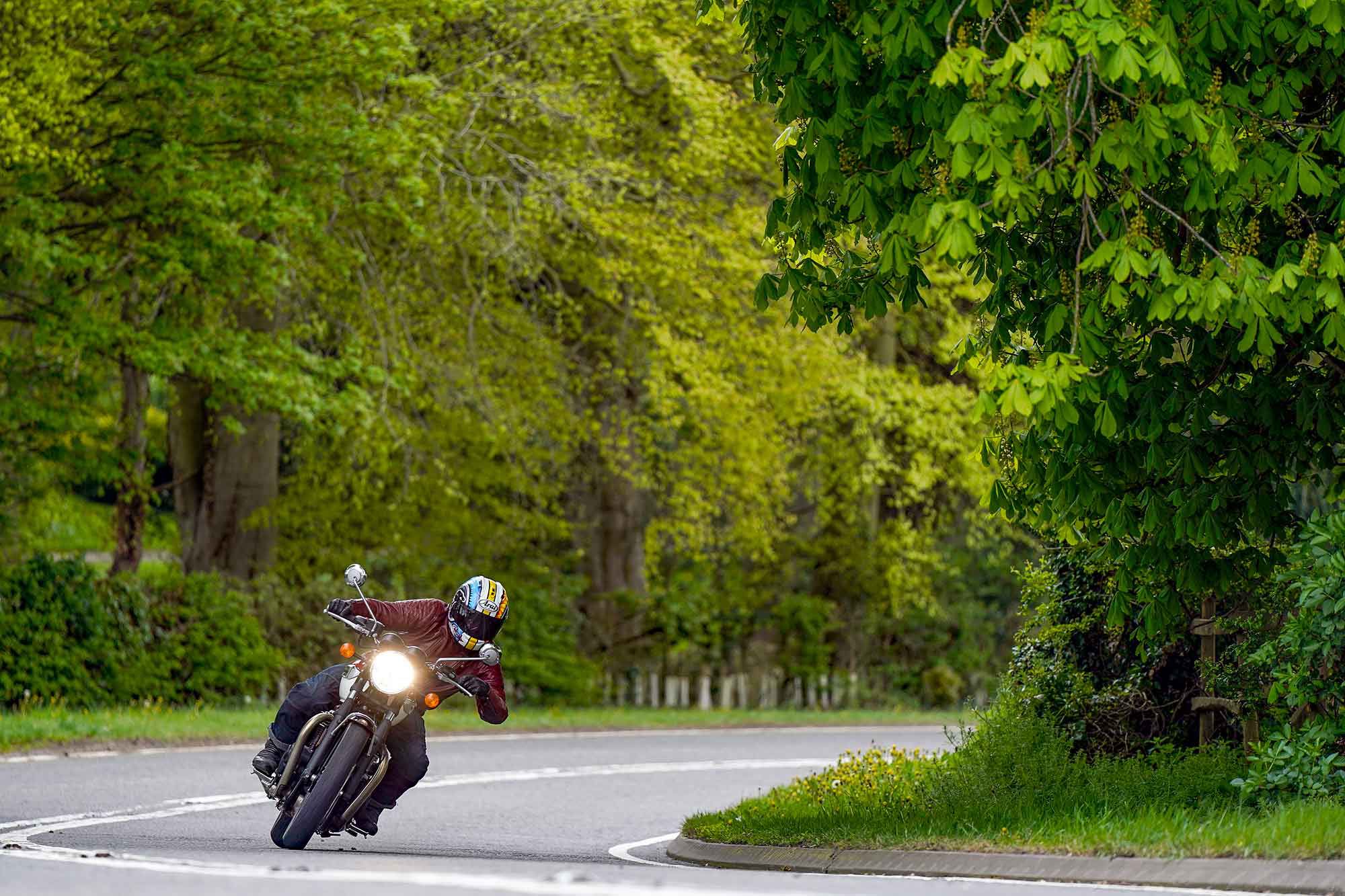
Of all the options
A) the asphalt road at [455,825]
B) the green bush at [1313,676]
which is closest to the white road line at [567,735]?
the asphalt road at [455,825]

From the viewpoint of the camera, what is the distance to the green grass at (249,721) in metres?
19.4

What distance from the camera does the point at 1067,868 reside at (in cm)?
918

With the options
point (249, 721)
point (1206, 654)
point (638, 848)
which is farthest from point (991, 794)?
point (249, 721)

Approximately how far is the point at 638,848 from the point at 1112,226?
5.17 metres

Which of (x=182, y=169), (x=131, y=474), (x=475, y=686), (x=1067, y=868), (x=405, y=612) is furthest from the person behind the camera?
(x=131, y=474)

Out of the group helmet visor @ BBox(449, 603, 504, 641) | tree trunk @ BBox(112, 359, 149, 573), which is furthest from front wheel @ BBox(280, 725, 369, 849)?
tree trunk @ BBox(112, 359, 149, 573)

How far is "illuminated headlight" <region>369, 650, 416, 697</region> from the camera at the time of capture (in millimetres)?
10539

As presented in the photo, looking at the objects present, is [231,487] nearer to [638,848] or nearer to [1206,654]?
[638,848]

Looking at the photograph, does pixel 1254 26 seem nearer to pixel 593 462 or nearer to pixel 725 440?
pixel 725 440

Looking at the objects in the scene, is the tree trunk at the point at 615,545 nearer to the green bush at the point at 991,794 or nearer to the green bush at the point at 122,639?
the green bush at the point at 122,639

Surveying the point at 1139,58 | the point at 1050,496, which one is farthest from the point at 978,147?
the point at 1050,496

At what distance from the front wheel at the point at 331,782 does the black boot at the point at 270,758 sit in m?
0.50

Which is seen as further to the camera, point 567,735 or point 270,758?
point 567,735

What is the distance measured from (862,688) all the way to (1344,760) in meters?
22.5
